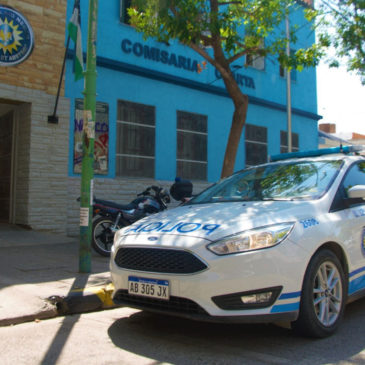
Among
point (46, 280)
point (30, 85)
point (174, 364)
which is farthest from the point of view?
point (30, 85)

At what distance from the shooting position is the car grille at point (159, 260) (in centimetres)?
366

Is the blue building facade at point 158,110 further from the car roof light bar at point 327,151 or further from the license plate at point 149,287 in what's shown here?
the license plate at point 149,287

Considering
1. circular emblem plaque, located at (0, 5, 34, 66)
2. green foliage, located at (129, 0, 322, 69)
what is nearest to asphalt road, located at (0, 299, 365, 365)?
green foliage, located at (129, 0, 322, 69)

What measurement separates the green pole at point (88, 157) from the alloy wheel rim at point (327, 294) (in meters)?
3.43

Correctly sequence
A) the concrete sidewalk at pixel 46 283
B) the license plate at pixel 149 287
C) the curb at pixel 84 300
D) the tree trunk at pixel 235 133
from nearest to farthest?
1. the license plate at pixel 149 287
2. the concrete sidewalk at pixel 46 283
3. the curb at pixel 84 300
4. the tree trunk at pixel 235 133

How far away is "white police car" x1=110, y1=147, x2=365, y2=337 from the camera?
356cm

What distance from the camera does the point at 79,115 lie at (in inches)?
441

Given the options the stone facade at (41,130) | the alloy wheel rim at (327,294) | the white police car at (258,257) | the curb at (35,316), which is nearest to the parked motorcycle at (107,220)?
the stone facade at (41,130)

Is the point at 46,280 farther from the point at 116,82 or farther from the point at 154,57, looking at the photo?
the point at 154,57

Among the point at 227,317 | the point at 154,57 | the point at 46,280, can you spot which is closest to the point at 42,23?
the point at 154,57

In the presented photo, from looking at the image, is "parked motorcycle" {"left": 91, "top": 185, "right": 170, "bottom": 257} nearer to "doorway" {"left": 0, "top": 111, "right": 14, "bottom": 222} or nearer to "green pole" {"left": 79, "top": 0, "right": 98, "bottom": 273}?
"green pole" {"left": 79, "top": 0, "right": 98, "bottom": 273}

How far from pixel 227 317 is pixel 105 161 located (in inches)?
343

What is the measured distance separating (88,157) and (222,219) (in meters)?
3.01

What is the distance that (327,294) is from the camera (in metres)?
3.98
